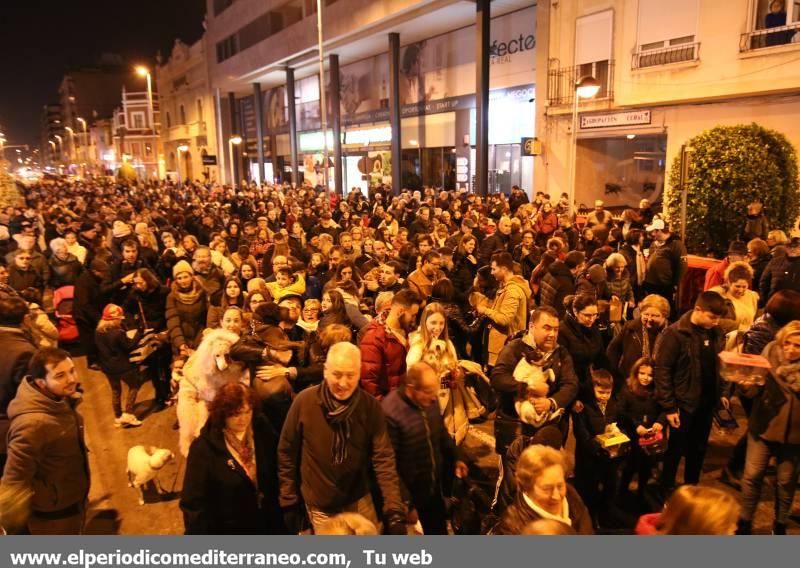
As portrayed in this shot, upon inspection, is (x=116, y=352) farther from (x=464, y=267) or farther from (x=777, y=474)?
(x=777, y=474)

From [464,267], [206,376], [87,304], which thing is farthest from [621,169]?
[206,376]

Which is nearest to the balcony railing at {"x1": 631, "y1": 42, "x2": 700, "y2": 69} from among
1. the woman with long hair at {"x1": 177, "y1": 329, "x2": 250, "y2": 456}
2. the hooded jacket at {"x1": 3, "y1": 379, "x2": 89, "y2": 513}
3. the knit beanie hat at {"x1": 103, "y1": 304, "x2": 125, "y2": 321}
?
the knit beanie hat at {"x1": 103, "y1": 304, "x2": 125, "y2": 321}

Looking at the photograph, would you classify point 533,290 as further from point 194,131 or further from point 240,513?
point 194,131

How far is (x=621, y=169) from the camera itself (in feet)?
63.9

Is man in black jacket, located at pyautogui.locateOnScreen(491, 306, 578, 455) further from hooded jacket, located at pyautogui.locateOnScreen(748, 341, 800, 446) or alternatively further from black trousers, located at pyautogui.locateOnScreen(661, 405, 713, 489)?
hooded jacket, located at pyautogui.locateOnScreen(748, 341, 800, 446)

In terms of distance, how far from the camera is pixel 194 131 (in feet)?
192

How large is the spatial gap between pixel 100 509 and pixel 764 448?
17.1ft

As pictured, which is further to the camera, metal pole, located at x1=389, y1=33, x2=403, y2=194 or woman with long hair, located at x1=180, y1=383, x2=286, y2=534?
metal pole, located at x1=389, y1=33, x2=403, y2=194

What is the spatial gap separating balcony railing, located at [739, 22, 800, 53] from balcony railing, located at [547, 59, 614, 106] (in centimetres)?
438

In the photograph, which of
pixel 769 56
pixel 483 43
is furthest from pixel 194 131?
pixel 769 56

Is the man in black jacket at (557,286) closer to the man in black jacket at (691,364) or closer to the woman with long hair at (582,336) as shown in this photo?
the woman with long hair at (582,336)

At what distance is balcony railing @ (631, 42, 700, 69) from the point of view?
15.1 metres

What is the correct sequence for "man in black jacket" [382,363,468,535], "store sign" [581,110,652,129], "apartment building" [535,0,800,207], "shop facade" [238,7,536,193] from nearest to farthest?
"man in black jacket" [382,363,468,535] → "apartment building" [535,0,800,207] → "store sign" [581,110,652,129] → "shop facade" [238,7,536,193]

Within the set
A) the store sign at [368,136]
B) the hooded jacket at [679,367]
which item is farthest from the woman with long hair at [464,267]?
the store sign at [368,136]
